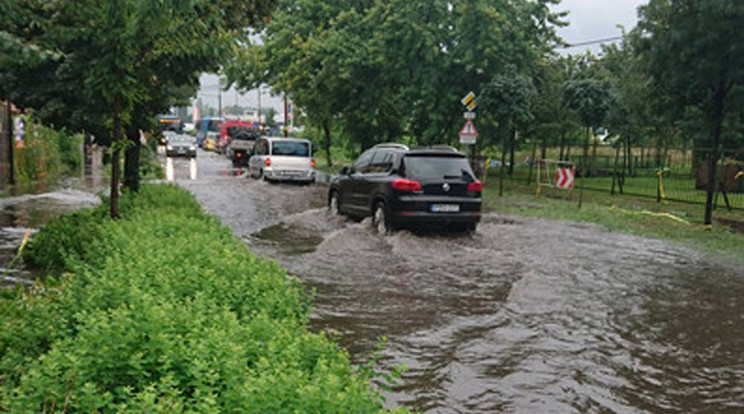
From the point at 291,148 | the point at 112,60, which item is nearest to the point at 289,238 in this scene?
the point at 112,60

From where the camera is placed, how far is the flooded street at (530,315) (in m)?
5.66

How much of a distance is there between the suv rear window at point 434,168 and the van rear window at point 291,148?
49.7 feet

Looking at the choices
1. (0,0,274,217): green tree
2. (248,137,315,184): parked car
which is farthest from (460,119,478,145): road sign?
(0,0,274,217): green tree

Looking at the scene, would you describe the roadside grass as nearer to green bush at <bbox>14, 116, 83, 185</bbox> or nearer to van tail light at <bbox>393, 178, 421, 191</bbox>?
van tail light at <bbox>393, 178, 421, 191</bbox>

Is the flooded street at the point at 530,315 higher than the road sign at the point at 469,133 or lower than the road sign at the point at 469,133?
lower

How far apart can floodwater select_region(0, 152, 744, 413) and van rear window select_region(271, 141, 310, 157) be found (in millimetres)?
13349

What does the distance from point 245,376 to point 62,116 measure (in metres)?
8.61

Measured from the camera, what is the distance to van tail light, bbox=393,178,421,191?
43.5ft

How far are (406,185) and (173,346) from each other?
10147 millimetres

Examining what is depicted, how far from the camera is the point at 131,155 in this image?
1304 cm

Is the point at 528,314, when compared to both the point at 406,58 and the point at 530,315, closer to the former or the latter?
the point at 530,315

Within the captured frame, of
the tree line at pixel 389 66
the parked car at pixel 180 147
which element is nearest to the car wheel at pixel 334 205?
the tree line at pixel 389 66

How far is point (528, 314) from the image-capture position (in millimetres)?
8039

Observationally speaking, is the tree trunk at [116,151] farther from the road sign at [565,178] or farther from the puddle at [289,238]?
the road sign at [565,178]
